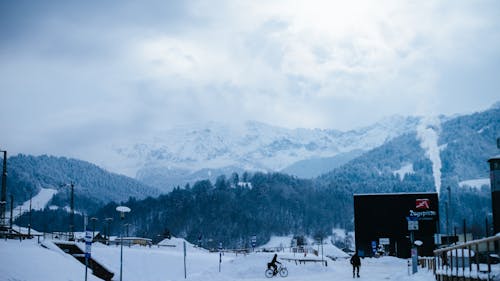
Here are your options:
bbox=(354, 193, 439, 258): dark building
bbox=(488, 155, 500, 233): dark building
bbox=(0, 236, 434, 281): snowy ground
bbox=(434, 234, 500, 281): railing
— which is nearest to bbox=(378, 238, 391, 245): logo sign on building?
bbox=(354, 193, 439, 258): dark building

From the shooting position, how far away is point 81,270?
44.2 m

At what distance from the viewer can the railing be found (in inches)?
669

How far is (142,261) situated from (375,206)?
103 feet

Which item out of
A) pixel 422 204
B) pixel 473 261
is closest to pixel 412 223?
pixel 473 261

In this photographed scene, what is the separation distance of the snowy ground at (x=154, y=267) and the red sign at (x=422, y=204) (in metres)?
12.4

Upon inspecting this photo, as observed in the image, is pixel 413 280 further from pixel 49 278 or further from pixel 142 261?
pixel 142 261

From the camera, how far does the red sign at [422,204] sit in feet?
268

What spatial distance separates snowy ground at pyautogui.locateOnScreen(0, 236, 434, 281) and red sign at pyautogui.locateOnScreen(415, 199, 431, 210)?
1236 cm

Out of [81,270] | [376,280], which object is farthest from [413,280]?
[81,270]

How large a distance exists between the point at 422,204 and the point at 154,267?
33.0 meters

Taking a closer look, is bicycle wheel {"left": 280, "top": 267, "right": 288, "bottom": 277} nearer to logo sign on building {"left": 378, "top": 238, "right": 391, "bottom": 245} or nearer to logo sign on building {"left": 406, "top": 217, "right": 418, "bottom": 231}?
logo sign on building {"left": 406, "top": 217, "right": 418, "bottom": 231}

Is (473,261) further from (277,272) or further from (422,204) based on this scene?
(422,204)

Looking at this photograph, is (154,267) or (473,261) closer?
(473,261)

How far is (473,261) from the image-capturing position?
64.8 feet
